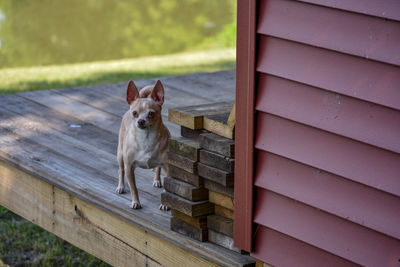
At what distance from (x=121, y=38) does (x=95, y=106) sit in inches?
292

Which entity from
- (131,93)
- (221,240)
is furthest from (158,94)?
(221,240)

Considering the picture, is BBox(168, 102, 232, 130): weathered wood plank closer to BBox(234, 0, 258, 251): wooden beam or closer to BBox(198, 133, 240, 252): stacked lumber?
BBox(198, 133, 240, 252): stacked lumber

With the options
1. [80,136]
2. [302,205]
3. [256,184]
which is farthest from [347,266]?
[80,136]

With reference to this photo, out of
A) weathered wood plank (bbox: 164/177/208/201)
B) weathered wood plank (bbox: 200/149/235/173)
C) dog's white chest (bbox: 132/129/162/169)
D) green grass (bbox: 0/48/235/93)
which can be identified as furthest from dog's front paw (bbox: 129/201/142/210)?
green grass (bbox: 0/48/235/93)

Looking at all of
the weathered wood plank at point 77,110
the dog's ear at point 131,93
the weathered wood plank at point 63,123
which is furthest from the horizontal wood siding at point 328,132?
the weathered wood plank at point 77,110

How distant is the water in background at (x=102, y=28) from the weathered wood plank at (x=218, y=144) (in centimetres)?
819

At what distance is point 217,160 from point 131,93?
2.03 ft

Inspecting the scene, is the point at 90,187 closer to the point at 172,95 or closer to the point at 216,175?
the point at 216,175

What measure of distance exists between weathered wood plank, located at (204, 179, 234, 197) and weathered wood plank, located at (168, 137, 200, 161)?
0.34 feet

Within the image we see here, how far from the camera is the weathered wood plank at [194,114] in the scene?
2.66m

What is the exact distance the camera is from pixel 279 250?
2.37m

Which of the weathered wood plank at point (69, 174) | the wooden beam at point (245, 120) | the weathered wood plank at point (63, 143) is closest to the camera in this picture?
the wooden beam at point (245, 120)

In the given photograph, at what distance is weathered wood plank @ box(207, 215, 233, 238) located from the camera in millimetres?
2574

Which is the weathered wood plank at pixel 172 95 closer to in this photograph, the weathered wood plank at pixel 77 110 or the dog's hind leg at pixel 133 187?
the weathered wood plank at pixel 77 110
